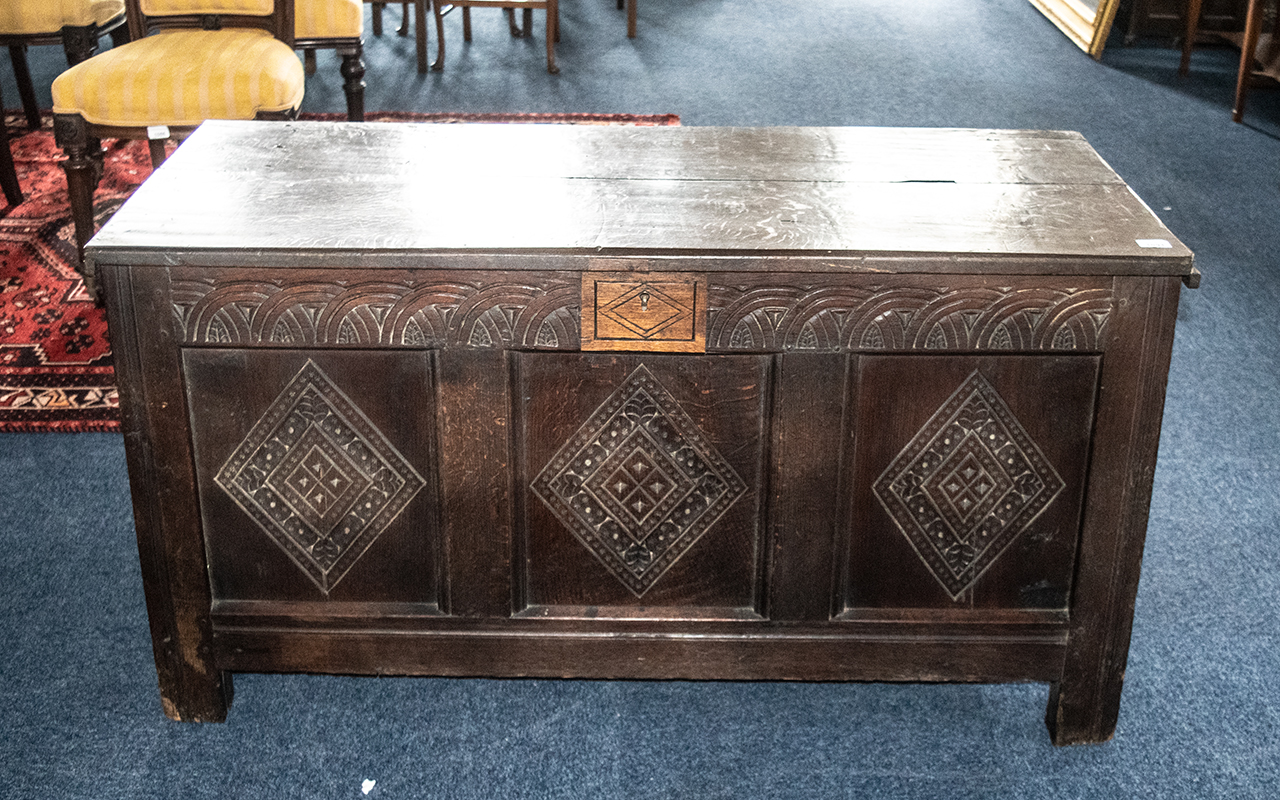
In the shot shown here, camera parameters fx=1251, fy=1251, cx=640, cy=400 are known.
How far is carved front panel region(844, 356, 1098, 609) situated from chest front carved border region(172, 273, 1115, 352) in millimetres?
48

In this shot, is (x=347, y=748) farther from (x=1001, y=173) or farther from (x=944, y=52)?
(x=944, y=52)

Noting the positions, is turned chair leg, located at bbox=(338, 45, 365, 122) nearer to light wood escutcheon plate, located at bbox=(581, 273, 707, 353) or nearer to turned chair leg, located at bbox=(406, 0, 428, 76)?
turned chair leg, located at bbox=(406, 0, 428, 76)

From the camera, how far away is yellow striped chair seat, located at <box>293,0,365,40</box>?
12.9 feet

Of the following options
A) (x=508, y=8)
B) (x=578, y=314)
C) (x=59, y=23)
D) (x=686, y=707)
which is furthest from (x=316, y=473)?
(x=508, y=8)

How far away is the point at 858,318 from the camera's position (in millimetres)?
1662

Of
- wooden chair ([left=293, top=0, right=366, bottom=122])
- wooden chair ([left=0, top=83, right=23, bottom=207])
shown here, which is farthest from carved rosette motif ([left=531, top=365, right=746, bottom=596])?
wooden chair ([left=0, top=83, right=23, bottom=207])

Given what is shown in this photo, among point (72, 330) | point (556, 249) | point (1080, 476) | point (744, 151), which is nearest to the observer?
point (556, 249)

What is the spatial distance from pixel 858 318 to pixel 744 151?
1.66ft

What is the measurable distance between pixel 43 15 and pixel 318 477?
9.26ft

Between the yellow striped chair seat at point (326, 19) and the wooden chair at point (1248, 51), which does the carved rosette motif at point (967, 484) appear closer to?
the yellow striped chair seat at point (326, 19)

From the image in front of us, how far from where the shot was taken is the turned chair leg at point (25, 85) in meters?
4.14

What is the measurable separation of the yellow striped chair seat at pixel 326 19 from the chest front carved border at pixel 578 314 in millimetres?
2533

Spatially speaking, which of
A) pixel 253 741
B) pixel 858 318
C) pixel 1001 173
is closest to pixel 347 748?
pixel 253 741

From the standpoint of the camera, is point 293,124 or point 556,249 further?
point 293,124
